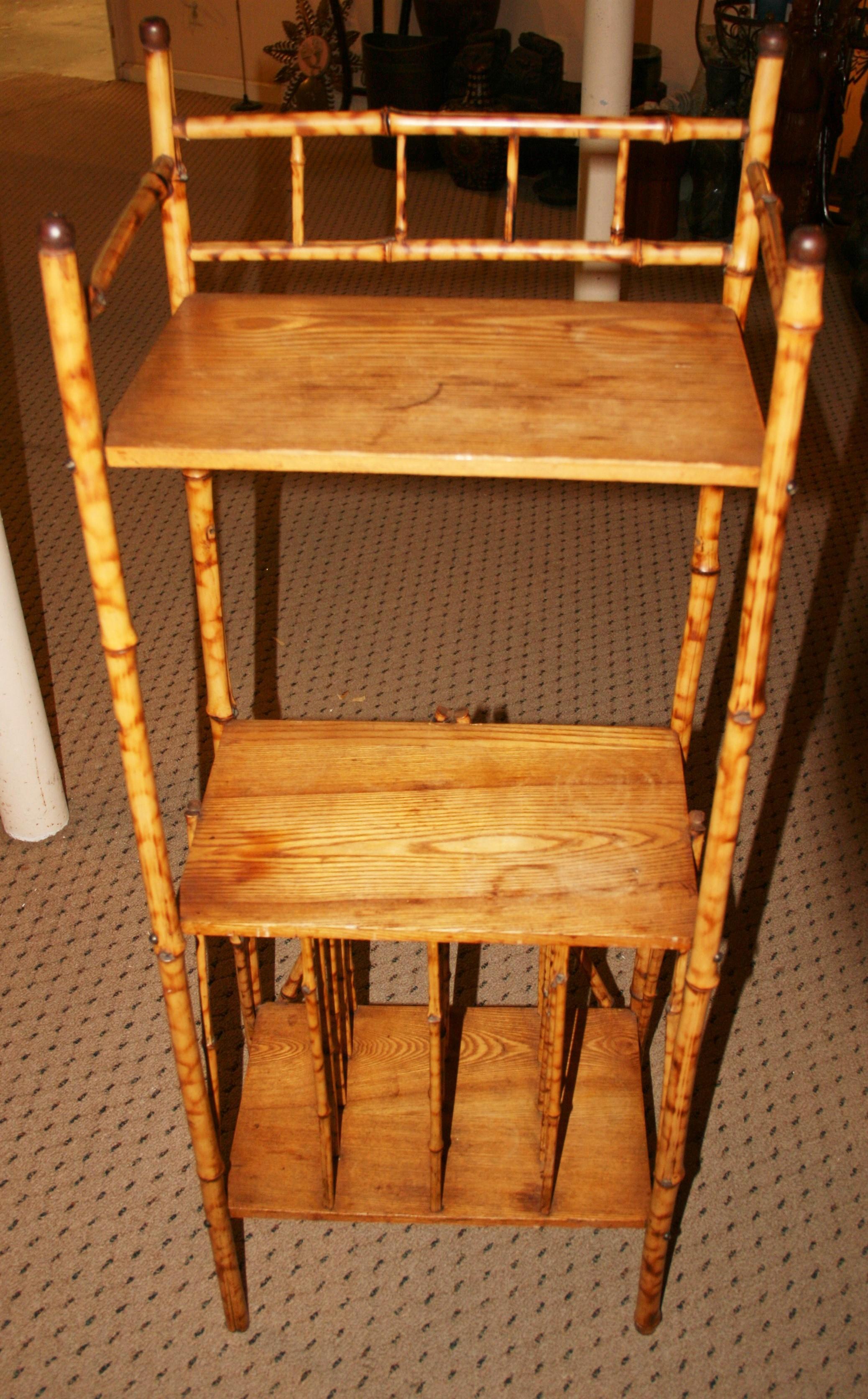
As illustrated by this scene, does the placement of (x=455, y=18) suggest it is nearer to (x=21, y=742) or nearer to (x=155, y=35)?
(x=21, y=742)

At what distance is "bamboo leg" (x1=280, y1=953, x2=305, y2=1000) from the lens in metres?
1.34

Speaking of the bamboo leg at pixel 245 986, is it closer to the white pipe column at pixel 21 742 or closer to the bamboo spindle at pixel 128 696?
the bamboo spindle at pixel 128 696

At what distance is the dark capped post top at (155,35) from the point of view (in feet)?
2.75

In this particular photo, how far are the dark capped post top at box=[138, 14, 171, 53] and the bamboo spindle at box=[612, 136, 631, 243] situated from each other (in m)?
0.33

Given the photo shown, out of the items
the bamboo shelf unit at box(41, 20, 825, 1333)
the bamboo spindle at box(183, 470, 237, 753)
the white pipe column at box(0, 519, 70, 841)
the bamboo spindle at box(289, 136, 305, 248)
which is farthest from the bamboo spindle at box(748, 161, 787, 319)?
the white pipe column at box(0, 519, 70, 841)

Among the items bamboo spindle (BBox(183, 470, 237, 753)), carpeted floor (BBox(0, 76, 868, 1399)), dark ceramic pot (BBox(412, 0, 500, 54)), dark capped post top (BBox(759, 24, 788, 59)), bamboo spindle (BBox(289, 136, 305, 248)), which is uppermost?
dark capped post top (BBox(759, 24, 788, 59))

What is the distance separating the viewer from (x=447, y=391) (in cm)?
83

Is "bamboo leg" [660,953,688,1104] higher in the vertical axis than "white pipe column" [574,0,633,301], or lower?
lower

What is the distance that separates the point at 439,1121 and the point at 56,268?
727mm

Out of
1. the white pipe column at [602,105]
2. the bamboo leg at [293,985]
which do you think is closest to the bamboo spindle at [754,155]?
the bamboo leg at [293,985]

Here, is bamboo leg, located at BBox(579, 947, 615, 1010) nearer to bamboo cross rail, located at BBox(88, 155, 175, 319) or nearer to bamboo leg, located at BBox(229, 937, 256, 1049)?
bamboo leg, located at BBox(229, 937, 256, 1049)

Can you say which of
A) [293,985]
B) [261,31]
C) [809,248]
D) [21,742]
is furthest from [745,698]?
[261,31]

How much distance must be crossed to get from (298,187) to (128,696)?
1.37 feet

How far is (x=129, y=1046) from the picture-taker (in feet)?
4.69
